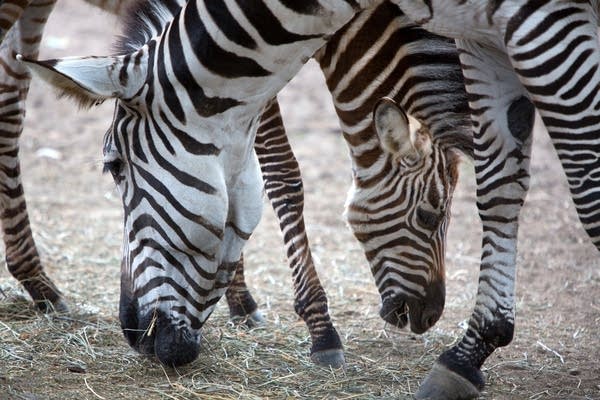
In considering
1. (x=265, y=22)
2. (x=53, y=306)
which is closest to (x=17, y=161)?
(x=53, y=306)

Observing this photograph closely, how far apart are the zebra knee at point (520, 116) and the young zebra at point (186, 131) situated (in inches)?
45.9

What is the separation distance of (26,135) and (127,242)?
344 inches

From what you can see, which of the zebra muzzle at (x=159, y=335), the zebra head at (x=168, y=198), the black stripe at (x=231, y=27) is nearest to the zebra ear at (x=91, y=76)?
the zebra head at (x=168, y=198)

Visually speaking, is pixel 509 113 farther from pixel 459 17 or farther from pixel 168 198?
pixel 168 198

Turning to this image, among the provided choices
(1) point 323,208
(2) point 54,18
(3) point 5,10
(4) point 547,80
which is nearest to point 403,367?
(4) point 547,80

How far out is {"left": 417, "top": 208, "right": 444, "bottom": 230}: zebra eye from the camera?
18.9ft

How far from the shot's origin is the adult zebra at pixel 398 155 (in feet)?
18.9

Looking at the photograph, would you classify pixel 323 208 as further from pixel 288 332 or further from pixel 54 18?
pixel 54 18

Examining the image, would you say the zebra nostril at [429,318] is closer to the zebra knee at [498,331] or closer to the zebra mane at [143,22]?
the zebra knee at [498,331]

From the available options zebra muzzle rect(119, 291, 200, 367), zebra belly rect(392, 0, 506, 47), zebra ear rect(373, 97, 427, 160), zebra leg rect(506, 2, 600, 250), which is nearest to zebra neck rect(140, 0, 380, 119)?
zebra belly rect(392, 0, 506, 47)

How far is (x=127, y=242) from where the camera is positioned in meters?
5.07

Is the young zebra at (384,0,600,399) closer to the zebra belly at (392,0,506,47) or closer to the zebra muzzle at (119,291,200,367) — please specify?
the zebra belly at (392,0,506,47)

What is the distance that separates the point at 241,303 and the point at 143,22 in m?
2.58

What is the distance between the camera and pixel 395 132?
559 centimetres
